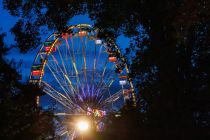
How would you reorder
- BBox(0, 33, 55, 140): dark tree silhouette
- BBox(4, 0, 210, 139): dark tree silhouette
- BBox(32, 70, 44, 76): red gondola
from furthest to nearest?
BBox(32, 70, 44, 76): red gondola → BBox(0, 33, 55, 140): dark tree silhouette → BBox(4, 0, 210, 139): dark tree silhouette

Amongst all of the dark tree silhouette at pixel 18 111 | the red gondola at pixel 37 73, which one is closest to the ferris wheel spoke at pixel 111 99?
the red gondola at pixel 37 73

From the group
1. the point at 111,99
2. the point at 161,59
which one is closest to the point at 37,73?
the point at 111,99

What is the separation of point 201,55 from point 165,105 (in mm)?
1810

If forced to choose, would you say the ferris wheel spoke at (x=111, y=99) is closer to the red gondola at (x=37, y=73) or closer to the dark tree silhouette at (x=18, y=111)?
the red gondola at (x=37, y=73)

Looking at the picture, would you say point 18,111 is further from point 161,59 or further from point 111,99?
point 111,99

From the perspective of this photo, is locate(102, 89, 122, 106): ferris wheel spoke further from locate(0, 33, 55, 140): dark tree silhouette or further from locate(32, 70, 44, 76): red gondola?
locate(0, 33, 55, 140): dark tree silhouette

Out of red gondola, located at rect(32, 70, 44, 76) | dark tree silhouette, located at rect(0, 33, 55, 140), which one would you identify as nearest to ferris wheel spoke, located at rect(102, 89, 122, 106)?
red gondola, located at rect(32, 70, 44, 76)

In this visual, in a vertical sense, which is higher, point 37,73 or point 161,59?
point 37,73

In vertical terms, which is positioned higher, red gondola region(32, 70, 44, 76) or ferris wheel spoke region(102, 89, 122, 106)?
red gondola region(32, 70, 44, 76)

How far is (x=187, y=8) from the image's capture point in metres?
6.57

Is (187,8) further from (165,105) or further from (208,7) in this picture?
(165,105)

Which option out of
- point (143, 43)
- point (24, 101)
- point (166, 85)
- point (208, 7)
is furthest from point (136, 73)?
point (208, 7)

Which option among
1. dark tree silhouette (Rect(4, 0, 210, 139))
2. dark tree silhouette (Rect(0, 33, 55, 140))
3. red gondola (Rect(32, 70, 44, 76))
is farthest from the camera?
red gondola (Rect(32, 70, 44, 76))

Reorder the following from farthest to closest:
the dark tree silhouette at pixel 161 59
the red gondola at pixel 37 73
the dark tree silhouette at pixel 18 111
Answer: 1. the red gondola at pixel 37 73
2. the dark tree silhouette at pixel 18 111
3. the dark tree silhouette at pixel 161 59
